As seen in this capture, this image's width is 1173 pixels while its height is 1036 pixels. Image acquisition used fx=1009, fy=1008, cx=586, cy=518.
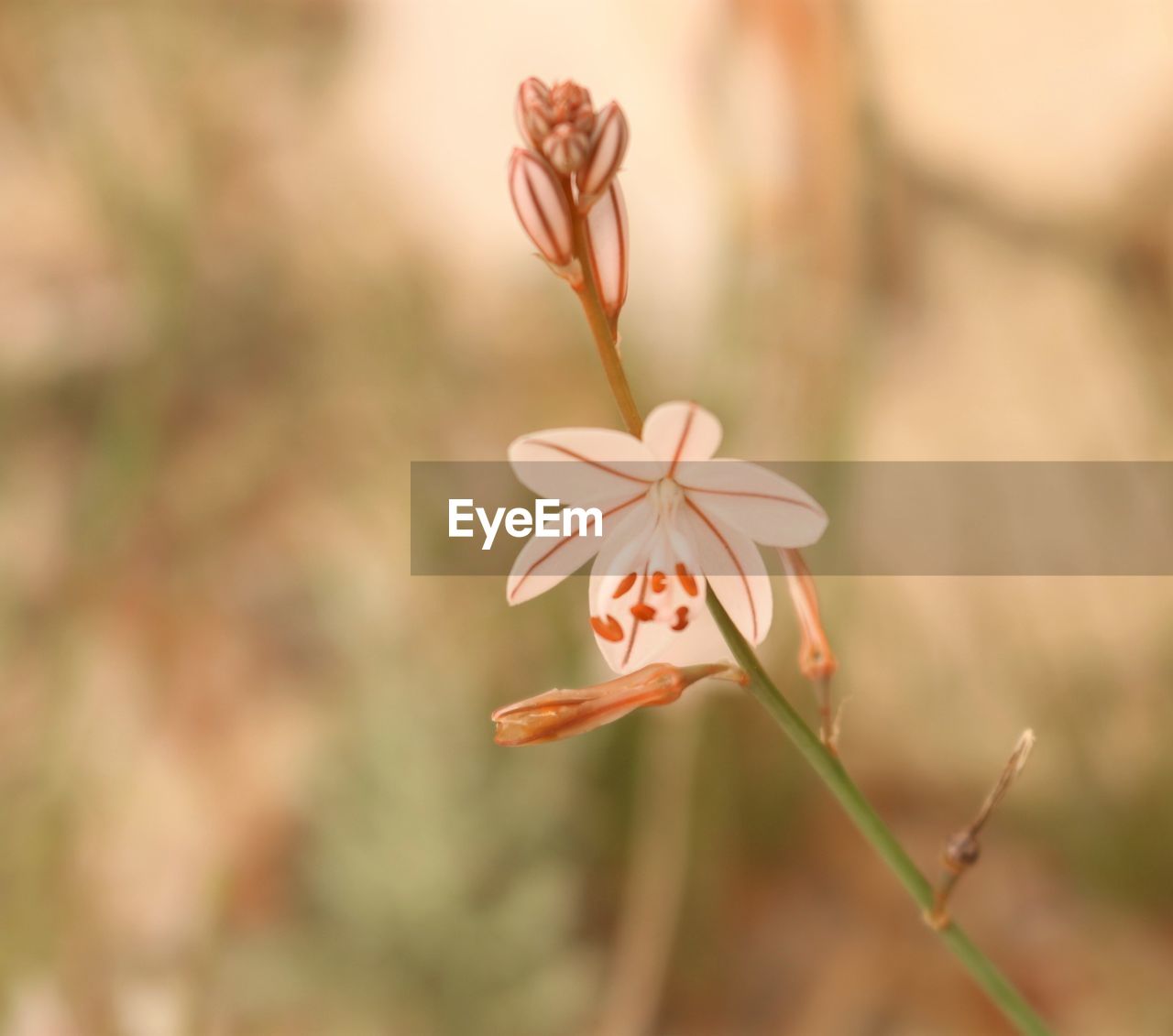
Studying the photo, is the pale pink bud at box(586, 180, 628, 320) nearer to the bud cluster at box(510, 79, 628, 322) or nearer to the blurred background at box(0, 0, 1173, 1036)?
the bud cluster at box(510, 79, 628, 322)

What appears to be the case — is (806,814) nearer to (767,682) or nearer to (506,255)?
(506,255)

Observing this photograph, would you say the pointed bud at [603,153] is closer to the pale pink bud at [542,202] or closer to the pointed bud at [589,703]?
the pale pink bud at [542,202]

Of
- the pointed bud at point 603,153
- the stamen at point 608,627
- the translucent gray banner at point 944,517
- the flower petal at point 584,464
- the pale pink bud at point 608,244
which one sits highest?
the pointed bud at point 603,153

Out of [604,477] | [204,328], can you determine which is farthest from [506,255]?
[604,477]

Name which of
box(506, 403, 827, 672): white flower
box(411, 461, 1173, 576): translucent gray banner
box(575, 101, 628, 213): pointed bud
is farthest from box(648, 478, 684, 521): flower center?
box(411, 461, 1173, 576): translucent gray banner

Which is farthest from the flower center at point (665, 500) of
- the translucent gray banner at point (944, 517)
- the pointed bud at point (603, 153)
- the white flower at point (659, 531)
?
the translucent gray banner at point (944, 517)

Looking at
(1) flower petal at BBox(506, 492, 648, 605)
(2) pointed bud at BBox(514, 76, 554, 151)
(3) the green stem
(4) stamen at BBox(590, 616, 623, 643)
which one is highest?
(2) pointed bud at BBox(514, 76, 554, 151)
